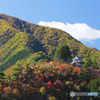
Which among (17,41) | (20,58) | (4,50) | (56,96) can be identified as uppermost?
(17,41)

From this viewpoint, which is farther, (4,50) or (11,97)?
(4,50)

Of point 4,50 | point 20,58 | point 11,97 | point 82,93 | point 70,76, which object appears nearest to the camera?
point 11,97

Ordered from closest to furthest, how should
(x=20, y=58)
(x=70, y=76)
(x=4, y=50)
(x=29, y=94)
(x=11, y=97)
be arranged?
1. (x=11, y=97)
2. (x=29, y=94)
3. (x=70, y=76)
4. (x=20, y=58)
5. (x=4, y=50)

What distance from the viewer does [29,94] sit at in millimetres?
53375

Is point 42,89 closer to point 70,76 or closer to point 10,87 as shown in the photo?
point 10,87

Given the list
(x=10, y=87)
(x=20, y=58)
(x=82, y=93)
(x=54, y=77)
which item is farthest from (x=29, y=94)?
(x=20, y=58)


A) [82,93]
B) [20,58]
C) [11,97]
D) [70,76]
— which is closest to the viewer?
[11,97]

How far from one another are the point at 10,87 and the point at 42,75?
44.5ft

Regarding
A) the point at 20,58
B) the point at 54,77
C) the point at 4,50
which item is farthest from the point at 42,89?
the point at 4,50

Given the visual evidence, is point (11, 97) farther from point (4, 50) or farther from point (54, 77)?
point (4, 50)

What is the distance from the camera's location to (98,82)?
56.8 meters

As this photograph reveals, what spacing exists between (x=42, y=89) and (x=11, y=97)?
1011cm

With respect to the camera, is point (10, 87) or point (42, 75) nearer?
point (10, 87)

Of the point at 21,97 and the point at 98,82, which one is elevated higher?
the point at 98,82
